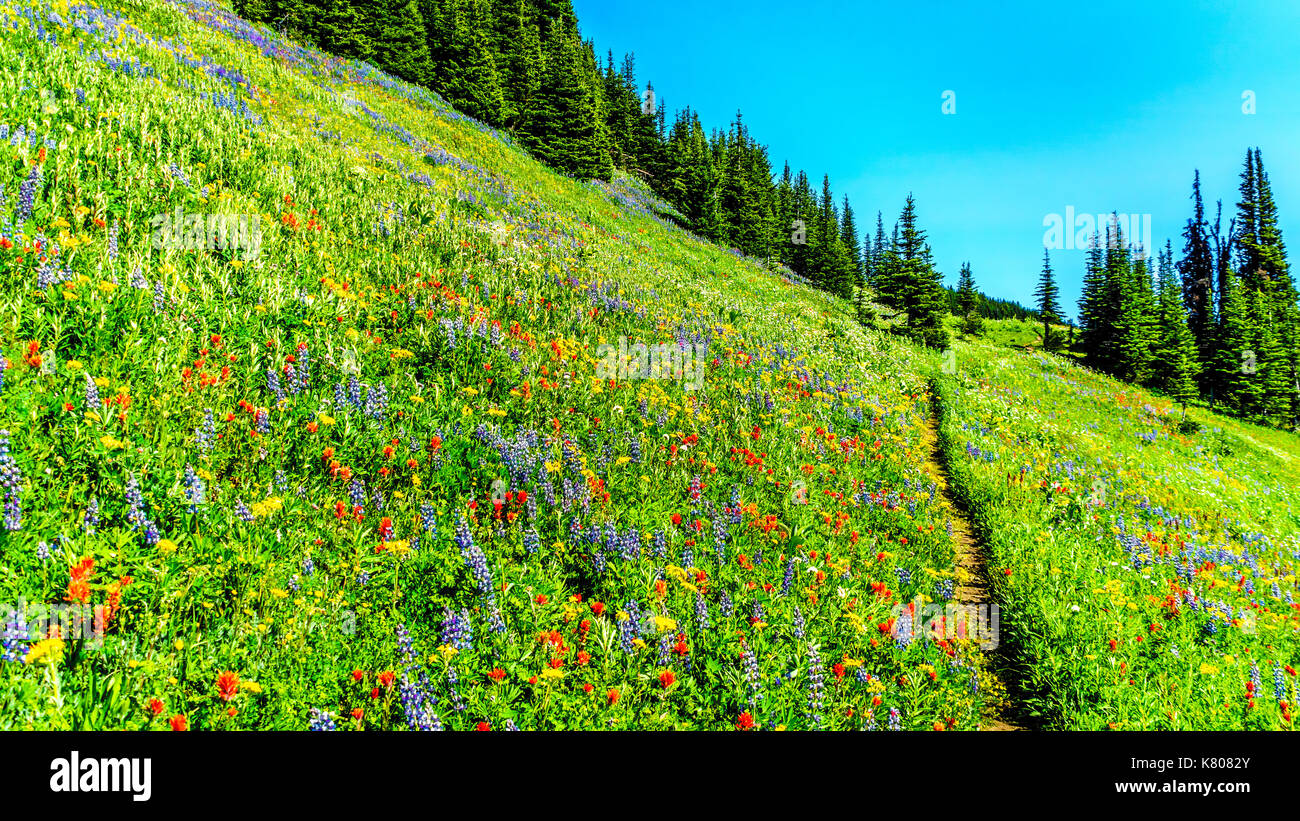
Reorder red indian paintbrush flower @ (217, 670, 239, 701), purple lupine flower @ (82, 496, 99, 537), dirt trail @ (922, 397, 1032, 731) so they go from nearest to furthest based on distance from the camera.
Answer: red indian paintbrush flower @ (217, 670, 239, 701) → purple lupine flower @ (82, 496, 99, 537) → dirt trail @ (922, 397, 1032, 731)

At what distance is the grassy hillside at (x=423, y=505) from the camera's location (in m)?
2.92

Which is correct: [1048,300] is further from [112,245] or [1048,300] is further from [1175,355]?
[112,245]

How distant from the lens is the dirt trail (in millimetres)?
5008

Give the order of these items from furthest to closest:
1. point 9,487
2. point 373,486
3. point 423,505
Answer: point 373,486 → point 423,505 → point 9,487

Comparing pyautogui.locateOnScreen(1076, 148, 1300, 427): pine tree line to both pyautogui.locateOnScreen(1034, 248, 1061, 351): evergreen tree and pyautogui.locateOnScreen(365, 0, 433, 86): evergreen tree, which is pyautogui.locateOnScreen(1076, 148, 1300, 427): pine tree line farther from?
pyautogui.locateOnScreen(365, 0, 433, 86): evergreen tree

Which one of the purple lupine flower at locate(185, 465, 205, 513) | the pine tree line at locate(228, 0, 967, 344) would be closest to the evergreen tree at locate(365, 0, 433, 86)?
the pine tree line at locate(228, 0, 967, 344)

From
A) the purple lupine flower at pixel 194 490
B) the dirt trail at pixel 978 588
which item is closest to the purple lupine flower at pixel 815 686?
the dirt trail at pixel 978 588

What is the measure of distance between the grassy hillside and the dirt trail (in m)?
0.12

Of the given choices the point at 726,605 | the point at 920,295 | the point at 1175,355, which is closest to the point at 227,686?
the point at 726,605

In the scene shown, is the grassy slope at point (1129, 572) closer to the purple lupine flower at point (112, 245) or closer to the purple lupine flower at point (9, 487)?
the purple lupine flower at point (9, 487)

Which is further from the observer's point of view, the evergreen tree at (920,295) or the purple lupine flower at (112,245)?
the evergreen tree at (920,295)

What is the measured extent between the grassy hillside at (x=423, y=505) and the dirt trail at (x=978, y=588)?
12 cm

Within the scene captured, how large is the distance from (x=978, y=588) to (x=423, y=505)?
21.5ft

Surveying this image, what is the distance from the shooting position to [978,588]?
6977 mm
